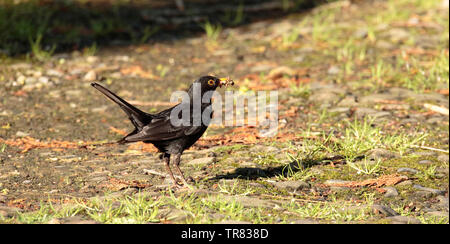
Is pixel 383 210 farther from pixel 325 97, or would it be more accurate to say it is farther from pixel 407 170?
pixel 325 97

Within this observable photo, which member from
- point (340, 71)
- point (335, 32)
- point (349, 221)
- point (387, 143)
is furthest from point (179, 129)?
point (335, 32)

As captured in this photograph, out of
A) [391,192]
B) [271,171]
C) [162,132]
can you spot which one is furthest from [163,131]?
[391,192]

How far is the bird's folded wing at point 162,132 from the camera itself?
4.93 m

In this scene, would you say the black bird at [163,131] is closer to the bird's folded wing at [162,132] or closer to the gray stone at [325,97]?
the bird's folded wing at [162,132]

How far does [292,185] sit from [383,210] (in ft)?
2.68

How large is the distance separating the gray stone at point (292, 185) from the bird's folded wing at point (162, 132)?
2.49ft

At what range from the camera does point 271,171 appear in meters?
Answer: 5.54

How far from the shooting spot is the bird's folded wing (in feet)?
16.2

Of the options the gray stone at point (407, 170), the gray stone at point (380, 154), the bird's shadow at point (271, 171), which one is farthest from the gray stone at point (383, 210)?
the gray stone at point (380, 154)

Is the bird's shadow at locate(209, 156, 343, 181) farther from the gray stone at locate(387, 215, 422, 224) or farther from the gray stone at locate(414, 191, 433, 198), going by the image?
the gray stone at locate(387, 215, 422, 224)

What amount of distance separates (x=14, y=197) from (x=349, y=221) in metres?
2.32

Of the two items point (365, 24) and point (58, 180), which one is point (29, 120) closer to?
point (58, 180)

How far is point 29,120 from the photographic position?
714 centimetres
